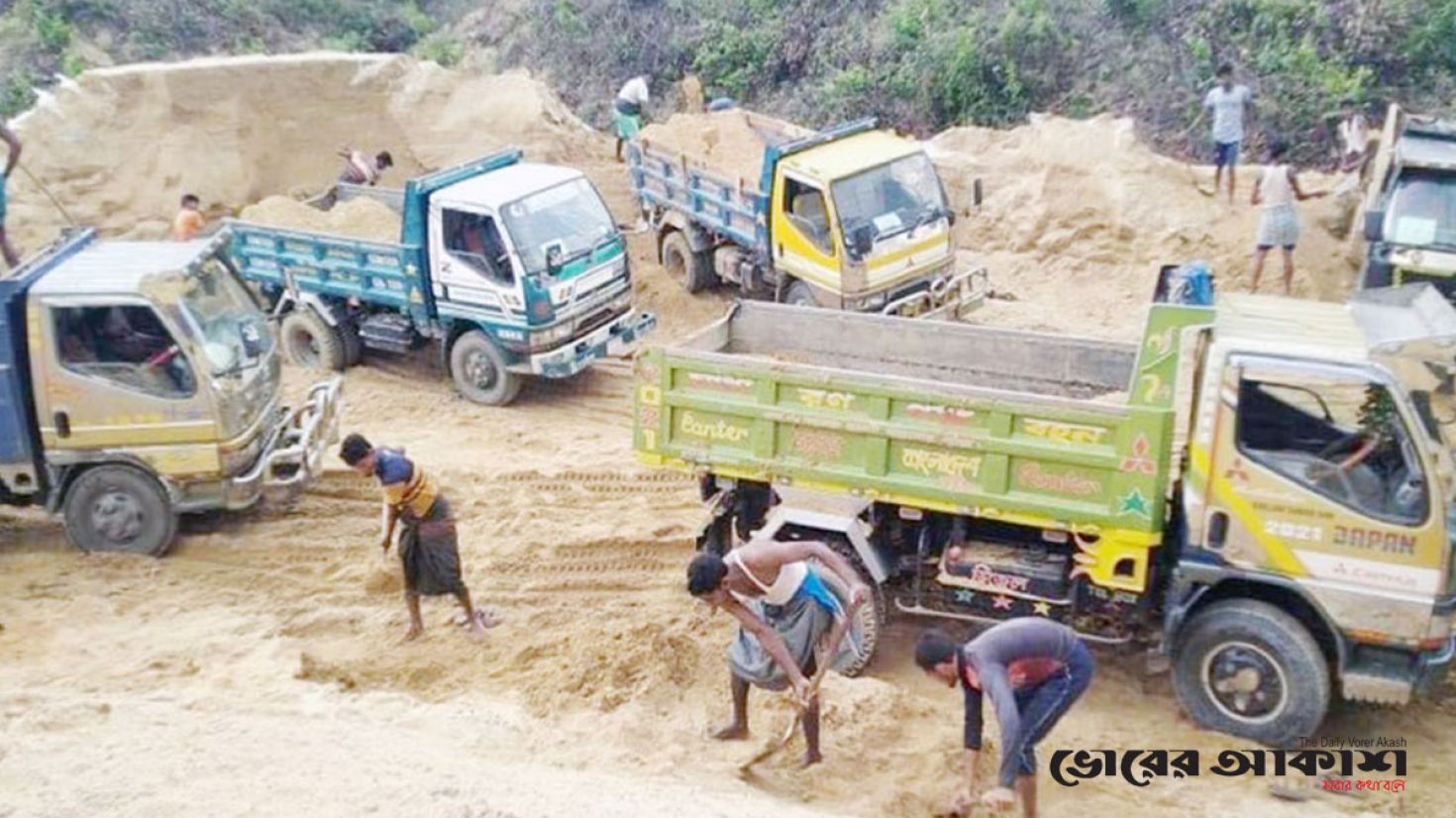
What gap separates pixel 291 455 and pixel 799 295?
5.01 meters

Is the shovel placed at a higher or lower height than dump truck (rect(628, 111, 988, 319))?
lower

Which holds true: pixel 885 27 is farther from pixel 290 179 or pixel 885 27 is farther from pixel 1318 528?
pixel 1318 528

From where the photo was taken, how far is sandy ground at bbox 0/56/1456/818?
6680 millimetres

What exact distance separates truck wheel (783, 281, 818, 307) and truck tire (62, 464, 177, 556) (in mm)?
5611

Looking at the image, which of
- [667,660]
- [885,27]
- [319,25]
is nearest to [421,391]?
[667,660]

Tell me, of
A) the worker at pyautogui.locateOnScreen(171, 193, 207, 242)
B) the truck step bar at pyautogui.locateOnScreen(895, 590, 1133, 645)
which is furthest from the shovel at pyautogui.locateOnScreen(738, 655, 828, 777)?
the worker at pyautogui.locateOnScreen(171, 193, 207, 242)

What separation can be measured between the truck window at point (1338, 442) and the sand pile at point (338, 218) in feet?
27.5

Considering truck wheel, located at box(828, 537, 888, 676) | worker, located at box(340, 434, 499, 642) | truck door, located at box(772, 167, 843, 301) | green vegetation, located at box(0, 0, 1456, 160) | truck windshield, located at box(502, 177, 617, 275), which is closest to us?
truck wheel, located at box(828, 537, 888, 676)

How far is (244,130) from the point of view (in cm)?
1764

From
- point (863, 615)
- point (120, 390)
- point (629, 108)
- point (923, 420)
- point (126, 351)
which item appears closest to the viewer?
point (923, 420)

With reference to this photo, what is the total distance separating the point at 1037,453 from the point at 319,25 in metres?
18.4

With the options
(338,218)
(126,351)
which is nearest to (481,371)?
(338,218)

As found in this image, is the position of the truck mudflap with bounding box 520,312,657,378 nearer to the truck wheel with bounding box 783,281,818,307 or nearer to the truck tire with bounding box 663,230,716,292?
the truck wheel with bounding box 783,281,818,307

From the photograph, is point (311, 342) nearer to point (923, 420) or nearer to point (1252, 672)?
point (923, 420)
